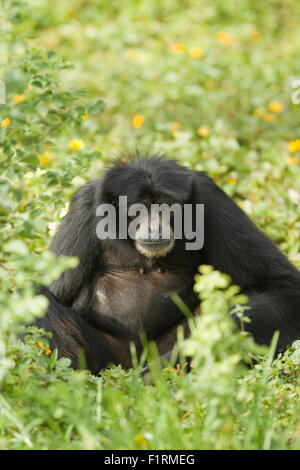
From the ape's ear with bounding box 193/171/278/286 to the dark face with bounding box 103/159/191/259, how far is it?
0.25 metres

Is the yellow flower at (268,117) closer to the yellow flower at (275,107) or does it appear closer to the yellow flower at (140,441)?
the yellow flower at (275,107)

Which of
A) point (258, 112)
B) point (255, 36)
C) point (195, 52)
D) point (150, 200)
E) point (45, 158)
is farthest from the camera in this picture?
point (255, 36)

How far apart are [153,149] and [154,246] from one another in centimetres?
366

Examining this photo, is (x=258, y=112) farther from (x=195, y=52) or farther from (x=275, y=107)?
(x=195, y=52)

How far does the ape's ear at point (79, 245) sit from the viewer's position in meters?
6.72

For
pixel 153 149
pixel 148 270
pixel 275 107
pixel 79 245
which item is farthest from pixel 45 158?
pixel 275 107

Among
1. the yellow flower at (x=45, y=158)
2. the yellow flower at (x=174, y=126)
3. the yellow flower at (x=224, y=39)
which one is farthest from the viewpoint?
the yellow flower at (x=224, y=39)

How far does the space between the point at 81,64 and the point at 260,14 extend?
426 centimetres

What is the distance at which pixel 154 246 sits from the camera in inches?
251

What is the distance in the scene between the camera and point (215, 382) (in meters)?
3.80

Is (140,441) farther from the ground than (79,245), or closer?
closer

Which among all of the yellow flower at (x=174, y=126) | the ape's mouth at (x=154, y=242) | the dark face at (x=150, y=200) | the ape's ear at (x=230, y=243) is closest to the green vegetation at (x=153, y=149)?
the yellow flower at (x=174, y=126)

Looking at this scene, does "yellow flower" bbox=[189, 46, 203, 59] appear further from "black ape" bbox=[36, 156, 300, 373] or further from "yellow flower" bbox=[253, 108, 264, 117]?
"black ape" bbox=[36, 156, 300, 373]

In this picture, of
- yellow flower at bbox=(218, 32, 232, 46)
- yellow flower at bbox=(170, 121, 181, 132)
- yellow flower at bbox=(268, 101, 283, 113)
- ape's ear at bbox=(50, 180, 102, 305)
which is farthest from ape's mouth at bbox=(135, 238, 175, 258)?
yellow flower at bbox=(218, 32, 232, 46)
